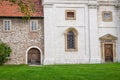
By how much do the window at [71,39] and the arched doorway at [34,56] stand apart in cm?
342

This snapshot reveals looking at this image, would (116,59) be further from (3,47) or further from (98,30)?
(3,47)

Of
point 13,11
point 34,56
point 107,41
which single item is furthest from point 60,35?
point 13,11

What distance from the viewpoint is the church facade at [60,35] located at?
37.1 metres

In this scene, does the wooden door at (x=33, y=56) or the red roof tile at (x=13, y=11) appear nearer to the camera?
the red roof tile at (x=13, y=11)

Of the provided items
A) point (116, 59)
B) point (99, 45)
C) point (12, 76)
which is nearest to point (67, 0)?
point (99, 45)

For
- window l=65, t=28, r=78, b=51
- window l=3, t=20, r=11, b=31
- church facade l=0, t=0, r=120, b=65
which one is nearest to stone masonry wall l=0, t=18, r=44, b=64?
church facade l=0, t=0, r=120, b=65

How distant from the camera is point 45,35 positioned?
37.1 metres

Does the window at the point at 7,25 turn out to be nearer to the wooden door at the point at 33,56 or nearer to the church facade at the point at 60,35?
the church facade at the point at 60,35

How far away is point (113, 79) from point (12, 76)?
6619 mm

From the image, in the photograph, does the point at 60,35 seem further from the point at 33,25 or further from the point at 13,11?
the point at 13,11

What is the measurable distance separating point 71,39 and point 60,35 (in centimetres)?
142

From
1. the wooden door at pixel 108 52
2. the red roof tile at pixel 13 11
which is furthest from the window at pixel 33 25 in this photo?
the wooden door at pixel 108 52

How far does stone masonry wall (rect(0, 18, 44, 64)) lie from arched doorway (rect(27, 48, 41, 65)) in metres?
0.71

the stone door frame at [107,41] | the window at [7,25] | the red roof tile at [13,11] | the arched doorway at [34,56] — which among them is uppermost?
the red roof tile at [13,11]
